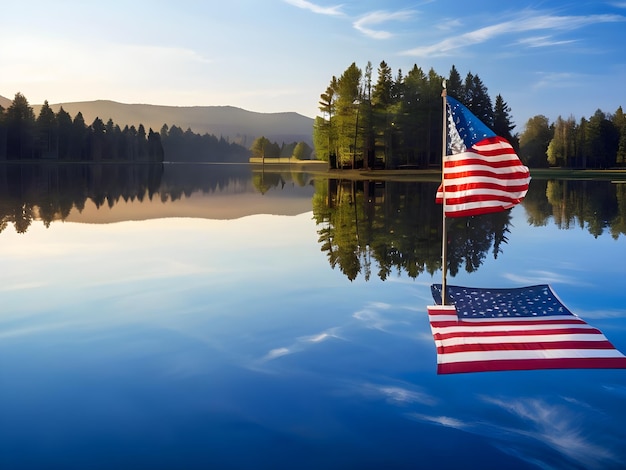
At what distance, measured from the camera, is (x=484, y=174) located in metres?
13.0

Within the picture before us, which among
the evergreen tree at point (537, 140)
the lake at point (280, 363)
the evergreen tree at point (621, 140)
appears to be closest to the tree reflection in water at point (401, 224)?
the lake at point (280, 363)

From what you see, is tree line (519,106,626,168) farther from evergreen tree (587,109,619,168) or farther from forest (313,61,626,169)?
forest (313,61,626,169)

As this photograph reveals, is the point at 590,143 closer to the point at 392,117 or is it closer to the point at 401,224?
the point at 392,117

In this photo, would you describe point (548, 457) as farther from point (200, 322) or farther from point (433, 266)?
point (433, 266)

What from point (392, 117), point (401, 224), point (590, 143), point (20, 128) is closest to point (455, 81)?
point (392, 117)

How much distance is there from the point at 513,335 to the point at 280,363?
13.9 ft

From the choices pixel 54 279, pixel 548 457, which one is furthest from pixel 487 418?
pixel 54 279

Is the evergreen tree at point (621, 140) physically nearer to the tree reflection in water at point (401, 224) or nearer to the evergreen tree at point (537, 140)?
the evergreen tree at point (537, 140)

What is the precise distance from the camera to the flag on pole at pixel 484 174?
510 inches

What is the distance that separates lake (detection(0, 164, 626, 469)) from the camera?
704 centimetres

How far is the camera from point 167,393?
8.64 metres

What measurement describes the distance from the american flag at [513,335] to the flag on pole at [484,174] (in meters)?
2.07

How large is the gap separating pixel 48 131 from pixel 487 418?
182 m

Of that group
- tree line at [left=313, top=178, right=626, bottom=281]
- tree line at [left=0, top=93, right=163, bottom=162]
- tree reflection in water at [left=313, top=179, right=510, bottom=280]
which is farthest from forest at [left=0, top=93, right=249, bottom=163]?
tree reflection in water at [left=313, top=179, right=510, bottom=280]
